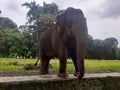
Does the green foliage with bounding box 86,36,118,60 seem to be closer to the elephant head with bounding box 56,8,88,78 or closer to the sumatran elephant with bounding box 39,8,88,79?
the sumatran elephant with bounding box 39,8,88,79

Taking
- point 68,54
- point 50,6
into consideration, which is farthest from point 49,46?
point 50,6

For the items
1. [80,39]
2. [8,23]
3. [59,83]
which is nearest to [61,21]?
[80,39]

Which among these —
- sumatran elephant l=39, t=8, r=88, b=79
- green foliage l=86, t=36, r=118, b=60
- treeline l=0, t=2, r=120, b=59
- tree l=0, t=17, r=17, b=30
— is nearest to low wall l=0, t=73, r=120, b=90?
sumatran elephant l=39, t=8, r=88, b=79

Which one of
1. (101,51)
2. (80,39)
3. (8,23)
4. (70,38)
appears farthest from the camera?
(8,23)

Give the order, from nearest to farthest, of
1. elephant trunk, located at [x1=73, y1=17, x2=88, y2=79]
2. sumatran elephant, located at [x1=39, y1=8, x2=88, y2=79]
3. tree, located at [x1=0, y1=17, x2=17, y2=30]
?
elephant trunk, located at [x1=73, y1=17, x2=88, y2=79], sumatran elephant, located at [x1=39, y1=8, x2=88, y2=79], tree, located at [x1=0, y1=17, x2=17, y2=30]

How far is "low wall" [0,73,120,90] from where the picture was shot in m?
4.99

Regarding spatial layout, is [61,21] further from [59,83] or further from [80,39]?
[59,83]

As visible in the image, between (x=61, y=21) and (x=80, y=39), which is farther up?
(x=61, y=21)

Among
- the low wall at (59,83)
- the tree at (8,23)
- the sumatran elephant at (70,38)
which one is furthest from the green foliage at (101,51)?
the low wall at (59,83)

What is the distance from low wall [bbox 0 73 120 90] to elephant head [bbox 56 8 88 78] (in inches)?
8.6

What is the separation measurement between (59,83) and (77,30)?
36.3 inches

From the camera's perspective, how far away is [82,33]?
18.0 feet

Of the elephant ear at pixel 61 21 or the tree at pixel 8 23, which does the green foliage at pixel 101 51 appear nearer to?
the tree at pixel 8 23

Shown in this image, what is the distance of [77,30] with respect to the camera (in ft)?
18.2
